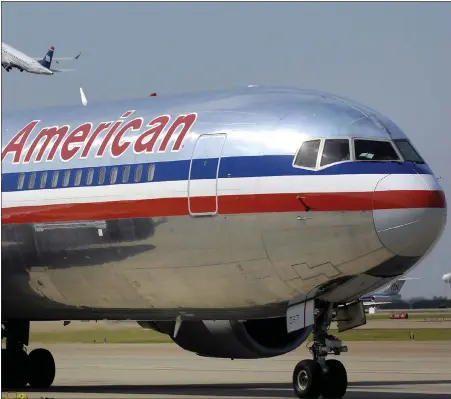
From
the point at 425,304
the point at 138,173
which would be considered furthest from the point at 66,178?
the point at 425,304

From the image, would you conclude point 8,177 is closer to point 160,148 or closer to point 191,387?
point 160,148

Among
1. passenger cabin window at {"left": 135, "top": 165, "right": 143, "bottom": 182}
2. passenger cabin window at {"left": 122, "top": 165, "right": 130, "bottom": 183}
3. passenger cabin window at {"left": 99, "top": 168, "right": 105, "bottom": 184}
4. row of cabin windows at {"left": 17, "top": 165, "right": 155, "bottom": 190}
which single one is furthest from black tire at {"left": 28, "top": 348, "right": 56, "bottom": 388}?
passenger cabin window at {"left": 135, "top": 165, "right": 143, "bottom": 182}

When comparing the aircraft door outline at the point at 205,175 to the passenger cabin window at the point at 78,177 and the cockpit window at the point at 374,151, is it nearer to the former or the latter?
the cockpit window at the point at 374,151

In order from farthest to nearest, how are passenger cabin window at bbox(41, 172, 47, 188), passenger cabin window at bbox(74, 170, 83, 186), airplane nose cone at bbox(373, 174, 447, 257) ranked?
passenger cabin window at bbox(41, 172, 47, 188) < passenger cabin window at bbox(74, 170, 83, 186) < airplane nose cone at bbox(373, 174, 447, 257)

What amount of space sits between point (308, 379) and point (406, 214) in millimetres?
3308

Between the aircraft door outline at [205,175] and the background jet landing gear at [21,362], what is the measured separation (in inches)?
275

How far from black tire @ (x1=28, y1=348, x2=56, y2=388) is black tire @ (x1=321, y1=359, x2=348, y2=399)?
803cm

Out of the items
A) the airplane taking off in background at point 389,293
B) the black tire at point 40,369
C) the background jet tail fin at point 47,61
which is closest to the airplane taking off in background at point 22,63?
the background jet tail fin at point 47,61

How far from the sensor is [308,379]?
23.2 meters

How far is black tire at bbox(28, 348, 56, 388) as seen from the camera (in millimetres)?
29375

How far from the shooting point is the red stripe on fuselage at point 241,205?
2219 cm

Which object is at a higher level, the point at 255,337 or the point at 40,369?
the point at 255,337

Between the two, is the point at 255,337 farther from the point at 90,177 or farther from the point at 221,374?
the point at 221,374

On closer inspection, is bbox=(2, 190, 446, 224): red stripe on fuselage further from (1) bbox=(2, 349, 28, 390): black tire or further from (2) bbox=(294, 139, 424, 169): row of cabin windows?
(1) bbox=(2, 349, 28, 390): black tire
